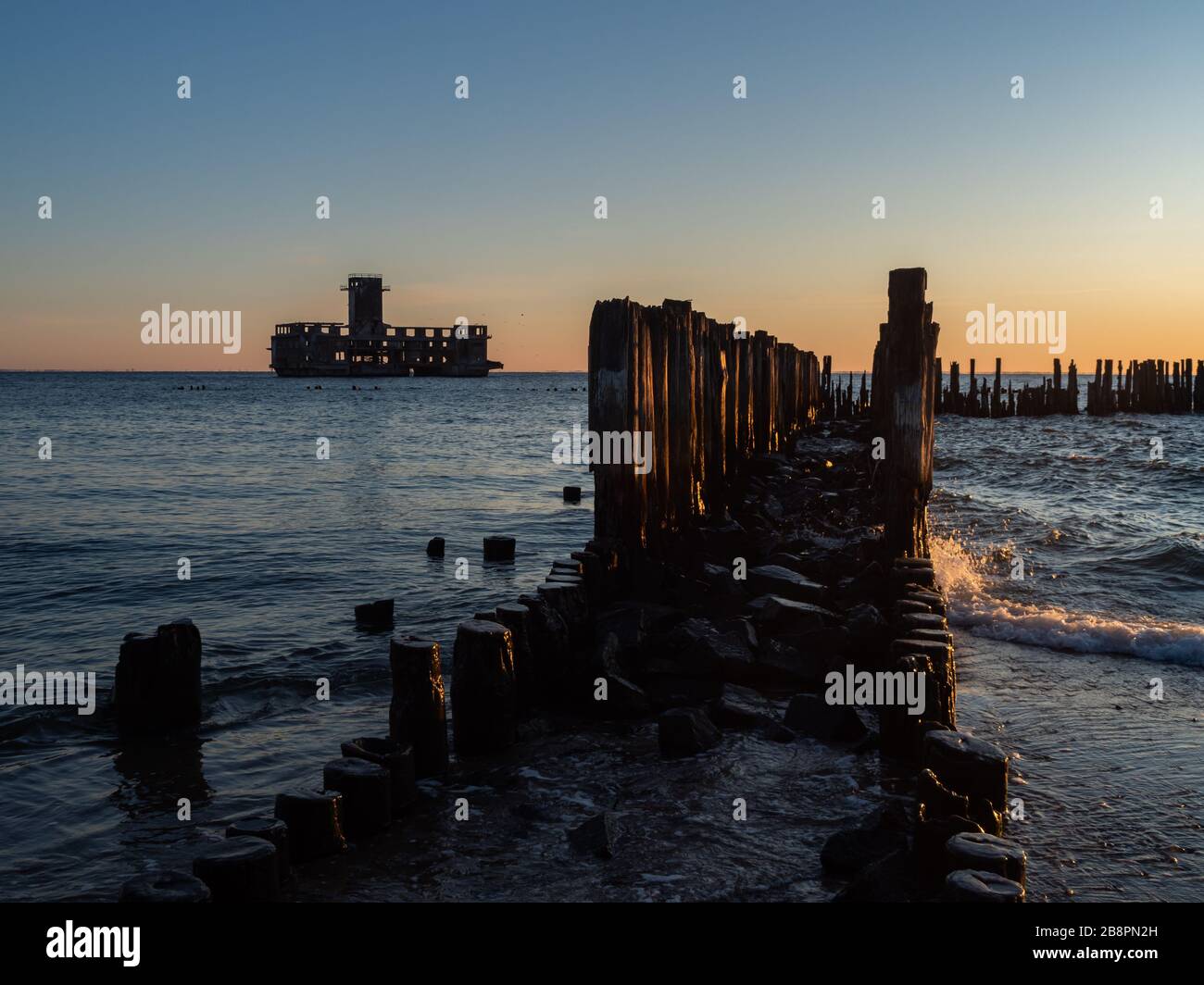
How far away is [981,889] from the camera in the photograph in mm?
3289

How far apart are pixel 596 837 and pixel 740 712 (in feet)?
6.09

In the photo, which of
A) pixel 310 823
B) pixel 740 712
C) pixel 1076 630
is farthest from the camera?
pixel 1076 630

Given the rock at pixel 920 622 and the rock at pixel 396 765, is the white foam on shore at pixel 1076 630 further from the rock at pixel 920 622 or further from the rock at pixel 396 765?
the rock at pixel 396 765

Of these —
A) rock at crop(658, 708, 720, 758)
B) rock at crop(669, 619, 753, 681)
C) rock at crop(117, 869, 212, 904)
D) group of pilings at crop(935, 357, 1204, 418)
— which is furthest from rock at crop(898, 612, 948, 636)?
group of pilings at crop(935, 357, 1204, 418)

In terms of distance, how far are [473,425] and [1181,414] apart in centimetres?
3706

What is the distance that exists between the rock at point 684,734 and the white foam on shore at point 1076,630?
417cm

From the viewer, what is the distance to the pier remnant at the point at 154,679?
650 cm

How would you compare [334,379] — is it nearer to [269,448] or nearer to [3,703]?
[269,448]

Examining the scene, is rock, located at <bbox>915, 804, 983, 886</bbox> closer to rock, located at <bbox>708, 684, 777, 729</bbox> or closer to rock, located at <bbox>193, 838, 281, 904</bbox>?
rock, located at <bbox>708, 684, 777, 729</bbox>

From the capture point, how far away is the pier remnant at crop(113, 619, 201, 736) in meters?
6.50

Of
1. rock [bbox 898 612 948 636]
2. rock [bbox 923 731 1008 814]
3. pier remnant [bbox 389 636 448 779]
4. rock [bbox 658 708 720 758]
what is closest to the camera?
rock [bbox 923 731 1008 814]

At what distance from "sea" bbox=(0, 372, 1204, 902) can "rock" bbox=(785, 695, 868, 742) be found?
0.92 m

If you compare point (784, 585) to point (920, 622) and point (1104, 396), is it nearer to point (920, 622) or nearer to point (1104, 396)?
point (920, 622)

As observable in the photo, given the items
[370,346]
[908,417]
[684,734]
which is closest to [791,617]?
[684,734]
